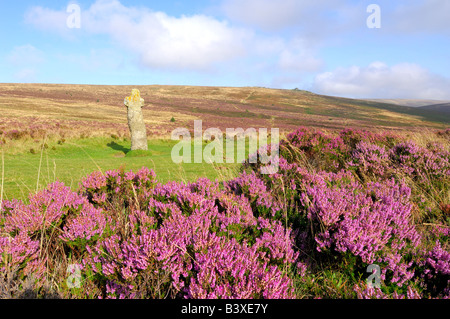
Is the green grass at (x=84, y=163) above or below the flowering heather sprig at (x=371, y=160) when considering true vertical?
below

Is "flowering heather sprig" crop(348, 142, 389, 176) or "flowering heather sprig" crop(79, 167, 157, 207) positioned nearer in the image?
"flowering heather sprig" crop(79, 167, 157, 207)

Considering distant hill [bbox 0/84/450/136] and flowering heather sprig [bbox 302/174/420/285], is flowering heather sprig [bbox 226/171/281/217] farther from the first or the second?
distant hill [bbox 0/84/450/136]

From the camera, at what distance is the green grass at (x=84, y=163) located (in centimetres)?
895

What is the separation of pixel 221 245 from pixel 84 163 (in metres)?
12.6

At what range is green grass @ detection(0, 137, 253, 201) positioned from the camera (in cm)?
895

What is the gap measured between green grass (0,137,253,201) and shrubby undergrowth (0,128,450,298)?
154 inches

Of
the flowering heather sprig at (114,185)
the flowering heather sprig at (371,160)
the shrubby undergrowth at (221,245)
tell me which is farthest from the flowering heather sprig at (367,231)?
the flowering heather sprig at (371,160)

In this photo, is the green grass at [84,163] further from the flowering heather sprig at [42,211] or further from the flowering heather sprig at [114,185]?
the flowering heather sprig at [42,211]

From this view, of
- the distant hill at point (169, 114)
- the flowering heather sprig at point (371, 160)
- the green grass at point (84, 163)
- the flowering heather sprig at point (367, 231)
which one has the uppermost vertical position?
the distant hill at point (169, 114)

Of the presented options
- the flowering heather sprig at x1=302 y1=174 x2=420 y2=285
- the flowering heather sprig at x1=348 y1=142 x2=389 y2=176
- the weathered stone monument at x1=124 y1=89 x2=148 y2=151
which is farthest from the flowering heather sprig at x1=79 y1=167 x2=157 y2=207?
the weathered stone monument at x1=124 y1=89 x2=148 y2=151

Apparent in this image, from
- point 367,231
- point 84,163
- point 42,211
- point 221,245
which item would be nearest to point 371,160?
point 367,231

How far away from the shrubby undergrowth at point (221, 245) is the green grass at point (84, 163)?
391 cm
